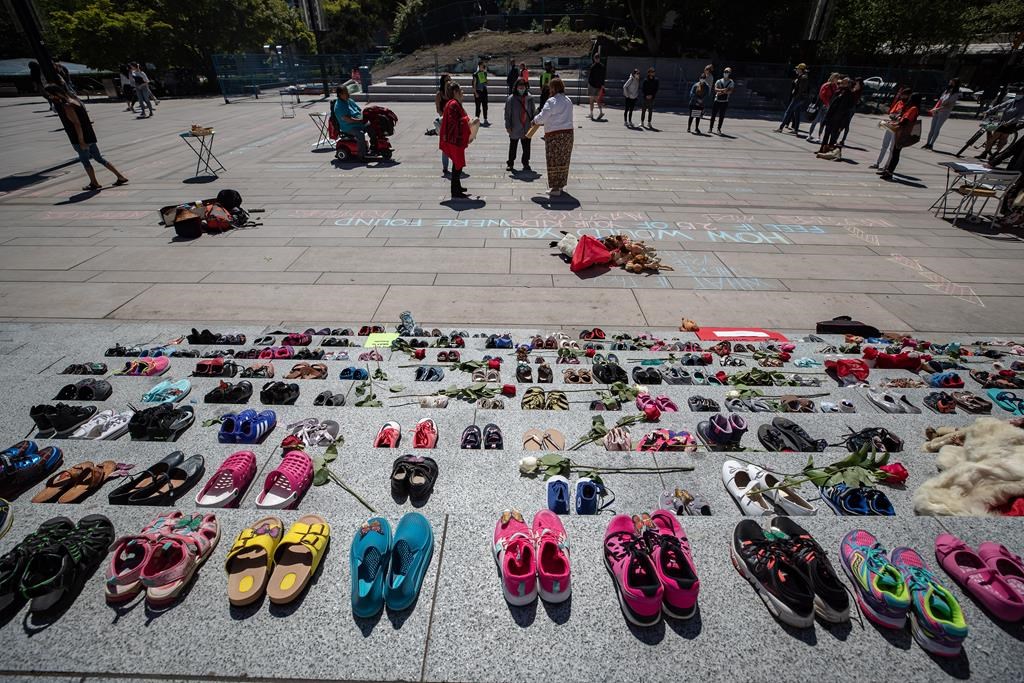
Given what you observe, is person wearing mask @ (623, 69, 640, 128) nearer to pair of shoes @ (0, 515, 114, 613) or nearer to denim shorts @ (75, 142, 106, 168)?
denim shorts @ (75, 142, 106, 168)

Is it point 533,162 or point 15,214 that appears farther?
point 533,162

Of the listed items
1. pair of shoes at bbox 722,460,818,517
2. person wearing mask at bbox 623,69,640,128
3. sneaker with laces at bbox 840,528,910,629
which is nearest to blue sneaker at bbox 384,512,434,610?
pair of shoes at bbox 722,460,818,517

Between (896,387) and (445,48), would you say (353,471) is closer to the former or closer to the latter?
(896,387)

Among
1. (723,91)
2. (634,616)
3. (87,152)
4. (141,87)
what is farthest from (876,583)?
(141,87)

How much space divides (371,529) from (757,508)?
249 centimetres

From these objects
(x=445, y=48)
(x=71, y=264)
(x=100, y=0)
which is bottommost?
(x=71, y=264)

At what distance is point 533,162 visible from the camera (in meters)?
14.8

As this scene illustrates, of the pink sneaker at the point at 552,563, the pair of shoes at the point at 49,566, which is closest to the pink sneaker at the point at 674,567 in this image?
the pink sneaker at the point at 552,563

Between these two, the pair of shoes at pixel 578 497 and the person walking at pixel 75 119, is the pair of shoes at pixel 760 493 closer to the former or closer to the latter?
the pair of shoes at pixel 578 497

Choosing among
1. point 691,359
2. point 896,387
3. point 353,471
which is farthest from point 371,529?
point 896,387

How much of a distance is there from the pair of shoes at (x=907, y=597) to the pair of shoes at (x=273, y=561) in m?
2.86

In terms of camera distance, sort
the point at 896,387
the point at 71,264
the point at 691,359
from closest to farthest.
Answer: the point at 896,387 < the point at 691,359 < the point at 71,264

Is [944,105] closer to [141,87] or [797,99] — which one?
[797,99]

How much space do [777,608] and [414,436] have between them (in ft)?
9.14
